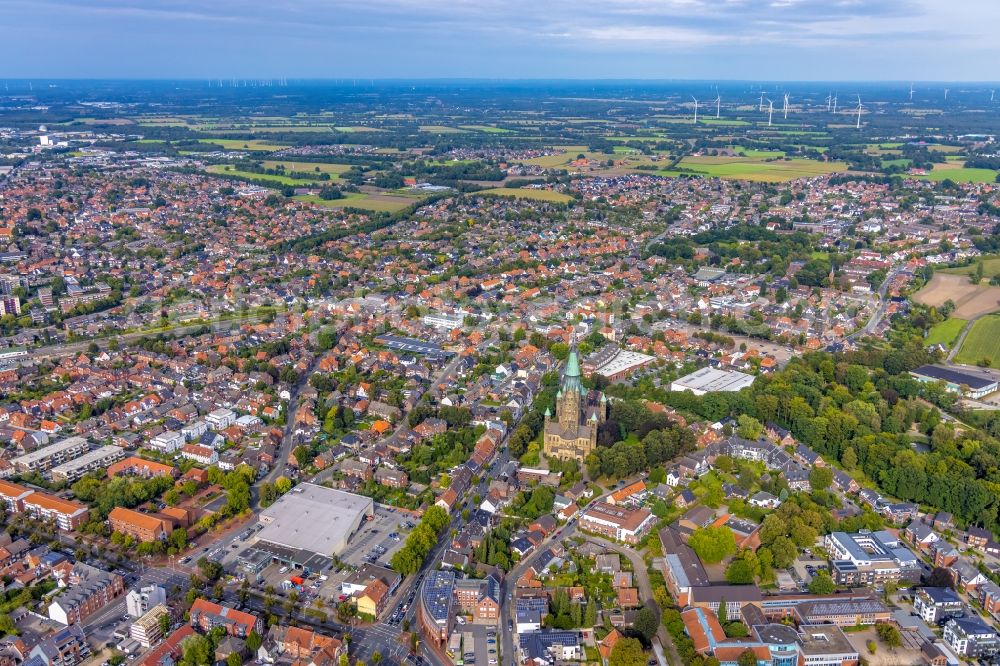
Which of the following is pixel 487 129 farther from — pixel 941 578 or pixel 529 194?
pixel 941 578

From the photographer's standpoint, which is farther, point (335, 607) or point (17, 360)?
point (17, 360)

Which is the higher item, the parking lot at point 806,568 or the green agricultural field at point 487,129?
the green agricultural field at point 487,129

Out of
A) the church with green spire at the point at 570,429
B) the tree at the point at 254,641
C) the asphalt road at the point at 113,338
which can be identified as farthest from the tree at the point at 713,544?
the asphalt road at the point at 113,338

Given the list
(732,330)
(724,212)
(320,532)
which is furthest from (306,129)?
(320,532)

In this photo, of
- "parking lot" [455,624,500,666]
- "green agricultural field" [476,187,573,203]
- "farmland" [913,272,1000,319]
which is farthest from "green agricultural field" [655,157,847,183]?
"parking lot" [455,624,500,666]

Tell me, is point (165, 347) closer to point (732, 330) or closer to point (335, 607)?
point (335, 607)

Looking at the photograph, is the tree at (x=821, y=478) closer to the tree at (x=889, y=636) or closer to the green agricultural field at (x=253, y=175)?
the tree at (x=889, y=636)
